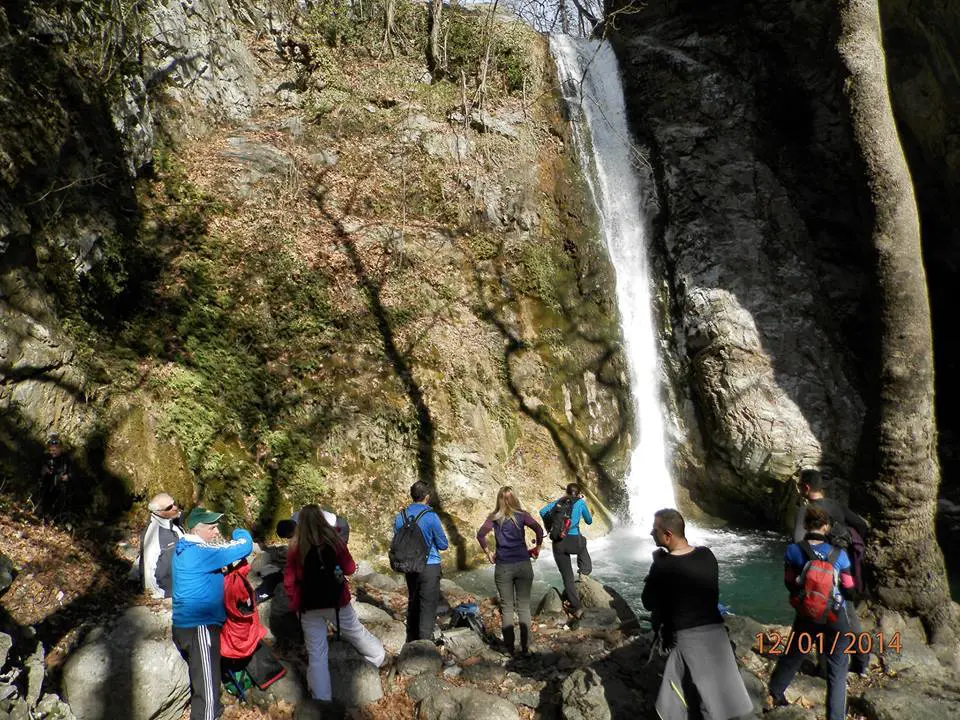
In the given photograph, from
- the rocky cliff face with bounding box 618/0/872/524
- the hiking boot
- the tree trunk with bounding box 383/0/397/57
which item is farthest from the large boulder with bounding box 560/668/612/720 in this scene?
the tree trunk with bounding box 383/0/397/57

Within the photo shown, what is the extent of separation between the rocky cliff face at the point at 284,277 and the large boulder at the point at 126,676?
3422 mm

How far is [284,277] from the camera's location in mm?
10070

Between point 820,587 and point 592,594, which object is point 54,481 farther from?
point 820,587

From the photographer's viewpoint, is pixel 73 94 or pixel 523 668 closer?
pixel 523 668

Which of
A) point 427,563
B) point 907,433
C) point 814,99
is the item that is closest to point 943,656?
point 907,433

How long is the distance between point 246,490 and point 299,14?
1222 cm

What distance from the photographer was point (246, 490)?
27.2 feet

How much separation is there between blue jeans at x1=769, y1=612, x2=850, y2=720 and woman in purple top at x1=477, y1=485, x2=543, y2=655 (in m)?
2.34

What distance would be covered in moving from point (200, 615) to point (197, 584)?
0.22 meters

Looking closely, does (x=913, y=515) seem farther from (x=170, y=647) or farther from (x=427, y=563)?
(x=170, y=647)

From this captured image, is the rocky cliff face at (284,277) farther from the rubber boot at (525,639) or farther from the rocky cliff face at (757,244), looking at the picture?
the rubber boot at (525,639)

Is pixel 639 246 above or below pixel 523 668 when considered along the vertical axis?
above

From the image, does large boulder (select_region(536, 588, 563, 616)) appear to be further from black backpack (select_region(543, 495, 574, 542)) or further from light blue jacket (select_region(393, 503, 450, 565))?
light blue jacket (select_region(393, 503, 450, 565))

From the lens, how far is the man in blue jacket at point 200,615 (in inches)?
147
